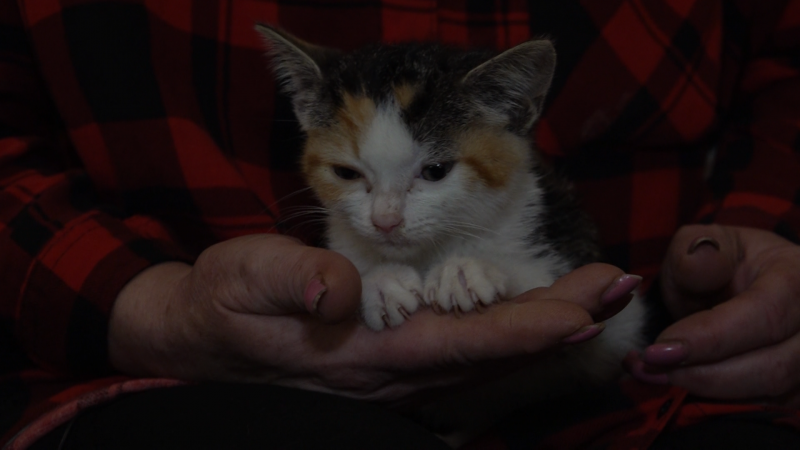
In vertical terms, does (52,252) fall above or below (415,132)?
below

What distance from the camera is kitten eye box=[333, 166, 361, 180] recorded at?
1132 millimetres

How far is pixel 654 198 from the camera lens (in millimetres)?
1503

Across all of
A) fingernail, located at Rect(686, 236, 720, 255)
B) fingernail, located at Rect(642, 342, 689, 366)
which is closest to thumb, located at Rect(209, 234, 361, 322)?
fingernail, located at Rect(642, 342, 689, 366)

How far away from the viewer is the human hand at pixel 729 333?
3.56 feet

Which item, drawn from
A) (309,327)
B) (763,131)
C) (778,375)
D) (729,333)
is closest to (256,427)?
(309,327)

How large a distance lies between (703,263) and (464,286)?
1.86 ft

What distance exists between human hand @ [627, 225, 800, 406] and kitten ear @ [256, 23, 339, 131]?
33.0 inches

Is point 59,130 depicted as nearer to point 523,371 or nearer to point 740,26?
point 523,371

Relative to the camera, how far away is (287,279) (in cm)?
83

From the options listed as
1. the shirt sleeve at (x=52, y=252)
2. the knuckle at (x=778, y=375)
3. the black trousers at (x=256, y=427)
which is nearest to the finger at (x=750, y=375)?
the knuckle at (x=778, y=375)

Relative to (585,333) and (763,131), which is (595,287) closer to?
(585,333)

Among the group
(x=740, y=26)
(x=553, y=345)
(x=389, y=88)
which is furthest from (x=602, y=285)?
(x=740, y=26)

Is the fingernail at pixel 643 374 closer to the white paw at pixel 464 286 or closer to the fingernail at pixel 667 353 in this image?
the fingernail at pixel 667 353

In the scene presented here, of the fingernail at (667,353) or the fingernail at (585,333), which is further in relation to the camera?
the fingernail at (667,353)
